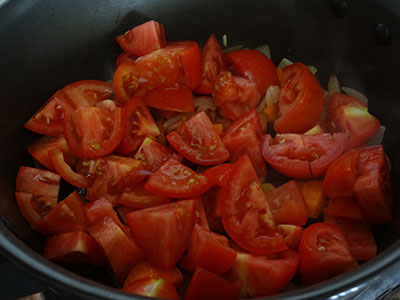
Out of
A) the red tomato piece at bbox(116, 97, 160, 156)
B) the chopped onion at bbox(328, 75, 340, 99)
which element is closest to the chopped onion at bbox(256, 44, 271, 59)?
the chopped onion at bbox(328, 75, 340, 99)

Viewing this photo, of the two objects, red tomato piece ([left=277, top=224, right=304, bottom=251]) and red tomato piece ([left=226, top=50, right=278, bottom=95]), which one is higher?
red tomato piece ([left=226, top=50, right=278, bottom=95])

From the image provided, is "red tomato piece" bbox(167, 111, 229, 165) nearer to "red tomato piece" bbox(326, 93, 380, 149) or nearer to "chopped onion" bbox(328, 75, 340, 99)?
"red tomato piece" bbox(326, 93, 380, 149)

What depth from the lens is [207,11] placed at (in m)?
2.12

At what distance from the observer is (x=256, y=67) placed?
204cm

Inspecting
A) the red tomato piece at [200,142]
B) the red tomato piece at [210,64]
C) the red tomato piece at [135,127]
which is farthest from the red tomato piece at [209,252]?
the red tomato piece at [210,64]

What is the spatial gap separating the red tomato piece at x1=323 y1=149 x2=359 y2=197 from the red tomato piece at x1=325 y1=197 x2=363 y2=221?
31 millimetres

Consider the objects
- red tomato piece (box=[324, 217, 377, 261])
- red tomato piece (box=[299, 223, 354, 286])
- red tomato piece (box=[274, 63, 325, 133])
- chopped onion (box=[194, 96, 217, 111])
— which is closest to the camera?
red tomato piece (box=[299, 223, 354, 286])

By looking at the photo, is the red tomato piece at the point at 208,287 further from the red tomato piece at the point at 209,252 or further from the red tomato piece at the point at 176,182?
the red tomato piece at the point at 176,182

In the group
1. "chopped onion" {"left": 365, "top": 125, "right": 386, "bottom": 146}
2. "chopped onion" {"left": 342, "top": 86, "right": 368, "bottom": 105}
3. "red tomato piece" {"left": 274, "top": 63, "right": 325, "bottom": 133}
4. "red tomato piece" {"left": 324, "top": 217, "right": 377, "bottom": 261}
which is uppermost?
"red tomato piece" {"left": 274, "top": 63, "right": 325, "bottom": 133}

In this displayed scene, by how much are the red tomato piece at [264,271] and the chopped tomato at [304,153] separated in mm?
346

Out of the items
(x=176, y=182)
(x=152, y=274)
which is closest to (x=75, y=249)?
(x=152, y=274)

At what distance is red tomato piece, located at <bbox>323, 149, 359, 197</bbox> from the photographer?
1.61m

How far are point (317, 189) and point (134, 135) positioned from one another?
0.75 m

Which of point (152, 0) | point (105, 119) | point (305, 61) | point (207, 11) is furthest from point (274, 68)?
point (105, 119)
